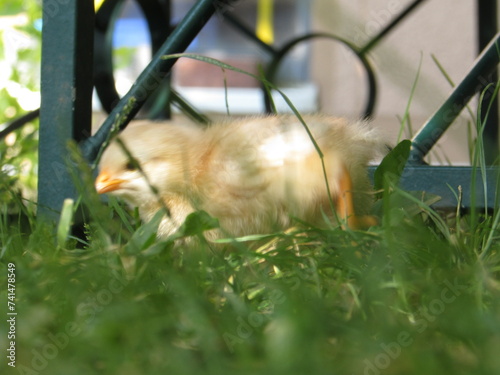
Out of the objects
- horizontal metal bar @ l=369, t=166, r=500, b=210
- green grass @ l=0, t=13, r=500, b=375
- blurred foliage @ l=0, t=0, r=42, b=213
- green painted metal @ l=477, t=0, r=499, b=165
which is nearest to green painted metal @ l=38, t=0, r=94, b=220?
green grass @ l=0, t=13, r=500, b=375

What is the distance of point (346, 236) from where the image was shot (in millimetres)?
1017

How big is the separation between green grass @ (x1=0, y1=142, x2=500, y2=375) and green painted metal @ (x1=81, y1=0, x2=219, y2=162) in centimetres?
30

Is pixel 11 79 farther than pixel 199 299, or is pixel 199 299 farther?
pixel 11 79

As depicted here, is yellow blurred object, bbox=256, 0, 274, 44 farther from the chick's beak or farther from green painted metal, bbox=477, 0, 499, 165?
the chick's beak

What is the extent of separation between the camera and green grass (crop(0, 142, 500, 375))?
2.17ft

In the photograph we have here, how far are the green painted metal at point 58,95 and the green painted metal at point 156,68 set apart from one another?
58 millimetres

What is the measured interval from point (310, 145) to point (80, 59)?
0.51 metres

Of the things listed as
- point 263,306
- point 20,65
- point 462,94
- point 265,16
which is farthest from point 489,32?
point 265,16

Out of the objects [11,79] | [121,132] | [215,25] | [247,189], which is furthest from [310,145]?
[215,25]

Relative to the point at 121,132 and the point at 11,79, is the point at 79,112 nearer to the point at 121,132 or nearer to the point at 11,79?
the point at 121,132

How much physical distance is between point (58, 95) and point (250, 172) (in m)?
0.45

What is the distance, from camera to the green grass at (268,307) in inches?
26.0

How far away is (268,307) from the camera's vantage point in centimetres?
89

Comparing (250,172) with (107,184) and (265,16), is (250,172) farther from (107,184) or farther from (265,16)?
(265,16)
